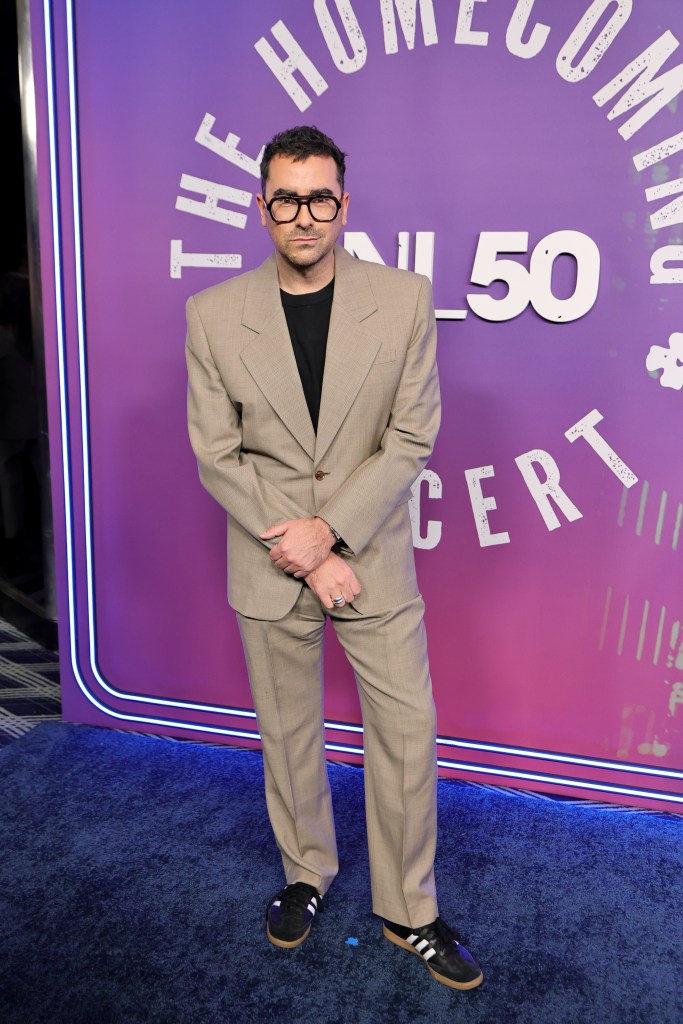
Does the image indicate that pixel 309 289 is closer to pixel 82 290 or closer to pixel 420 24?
pixel 420 24

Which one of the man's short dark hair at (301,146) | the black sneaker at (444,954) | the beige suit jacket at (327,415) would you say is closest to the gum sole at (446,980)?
the black sneaker at (444,954)

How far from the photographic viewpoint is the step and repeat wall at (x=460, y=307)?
215cm

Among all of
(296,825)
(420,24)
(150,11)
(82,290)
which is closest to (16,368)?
(82,290)

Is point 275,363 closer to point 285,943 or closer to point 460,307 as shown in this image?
point 460,307

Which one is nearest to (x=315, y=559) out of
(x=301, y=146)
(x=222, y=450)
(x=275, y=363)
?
(x=222, y=450)

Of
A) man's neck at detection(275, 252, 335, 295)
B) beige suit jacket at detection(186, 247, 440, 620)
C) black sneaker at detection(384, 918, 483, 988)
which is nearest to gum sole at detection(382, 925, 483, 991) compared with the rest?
black sneaker at detection(384, 918, 483, 988)

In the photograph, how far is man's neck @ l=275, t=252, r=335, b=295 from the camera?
1.69 m

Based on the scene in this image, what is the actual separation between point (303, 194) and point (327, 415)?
0.42 metres

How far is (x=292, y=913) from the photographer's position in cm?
188

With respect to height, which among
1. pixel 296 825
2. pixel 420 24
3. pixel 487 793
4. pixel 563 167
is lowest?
pixel 487 793

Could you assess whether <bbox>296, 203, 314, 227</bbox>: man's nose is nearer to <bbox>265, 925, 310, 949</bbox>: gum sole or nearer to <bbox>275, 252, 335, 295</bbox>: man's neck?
<bbox>275, 252, 335, 295</bbox>: man's neck

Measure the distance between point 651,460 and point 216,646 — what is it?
1.47m

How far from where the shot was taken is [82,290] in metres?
2.61

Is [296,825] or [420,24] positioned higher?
[420,24]
